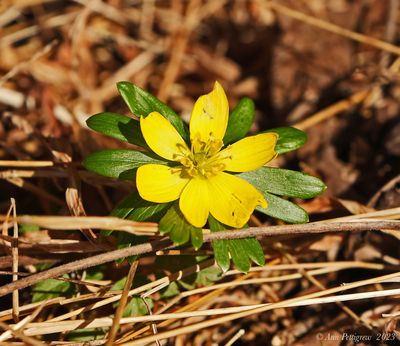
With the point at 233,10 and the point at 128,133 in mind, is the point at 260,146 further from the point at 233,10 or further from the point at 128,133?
the point at 233,10

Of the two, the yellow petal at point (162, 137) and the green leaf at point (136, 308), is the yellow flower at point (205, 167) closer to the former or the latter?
the yellow petal at point (162, 137)

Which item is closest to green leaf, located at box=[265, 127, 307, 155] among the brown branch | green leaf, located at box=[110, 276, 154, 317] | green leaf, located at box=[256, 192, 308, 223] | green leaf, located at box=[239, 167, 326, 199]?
→ green leaf, located at box=[239, 167, 326, 199]

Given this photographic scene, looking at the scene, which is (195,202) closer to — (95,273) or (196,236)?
(196,236)

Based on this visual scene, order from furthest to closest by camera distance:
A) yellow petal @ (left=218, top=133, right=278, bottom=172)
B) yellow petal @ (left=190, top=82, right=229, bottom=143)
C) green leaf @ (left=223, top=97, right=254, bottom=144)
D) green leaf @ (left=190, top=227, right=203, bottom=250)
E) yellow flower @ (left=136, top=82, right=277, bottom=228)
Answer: green leaf @ (left=223, top=97, right=254, bottom=144)
yellow petal @ (left=190, top=82, right=229, bottom=143)
yellow petal @ (left=218, top=133, right=278, bottom=172)
yellow flower @ (left=136, top=82, right=277, bottom=228)
green leaf @ (left=190, top=227, right=203, bottom=250)

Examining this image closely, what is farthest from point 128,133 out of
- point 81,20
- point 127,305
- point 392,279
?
point 81,20

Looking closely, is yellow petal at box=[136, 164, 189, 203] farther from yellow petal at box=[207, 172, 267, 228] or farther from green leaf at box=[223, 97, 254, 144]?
green leaf at box=[223, 97, 254, 144]


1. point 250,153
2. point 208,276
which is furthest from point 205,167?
point 208,276
